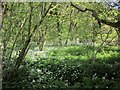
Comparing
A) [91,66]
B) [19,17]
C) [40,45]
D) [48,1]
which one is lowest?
[40,45]

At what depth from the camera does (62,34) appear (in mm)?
13062

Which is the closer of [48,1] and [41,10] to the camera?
[48,1]

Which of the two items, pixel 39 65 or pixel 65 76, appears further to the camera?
pixel 39 65

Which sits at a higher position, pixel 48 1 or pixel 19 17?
pixel 48 1

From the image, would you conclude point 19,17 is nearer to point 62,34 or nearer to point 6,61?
point 6,61

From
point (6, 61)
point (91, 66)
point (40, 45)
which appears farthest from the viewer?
point (40, 45)

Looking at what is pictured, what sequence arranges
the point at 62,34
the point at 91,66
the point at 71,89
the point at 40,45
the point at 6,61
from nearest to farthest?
the point at 71,89, the point at 6,61, the point at 91,66, the point at 62,34, the point at 40,45

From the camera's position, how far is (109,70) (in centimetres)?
876

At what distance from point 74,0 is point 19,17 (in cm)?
158

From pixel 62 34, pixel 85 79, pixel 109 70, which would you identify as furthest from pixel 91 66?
pixel 62 34

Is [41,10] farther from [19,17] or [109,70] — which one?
[109,70]

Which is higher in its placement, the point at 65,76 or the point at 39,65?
the point at 65,76

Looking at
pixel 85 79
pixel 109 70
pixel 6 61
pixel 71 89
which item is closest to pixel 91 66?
pixel 109 70

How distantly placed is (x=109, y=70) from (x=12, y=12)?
136 inches
